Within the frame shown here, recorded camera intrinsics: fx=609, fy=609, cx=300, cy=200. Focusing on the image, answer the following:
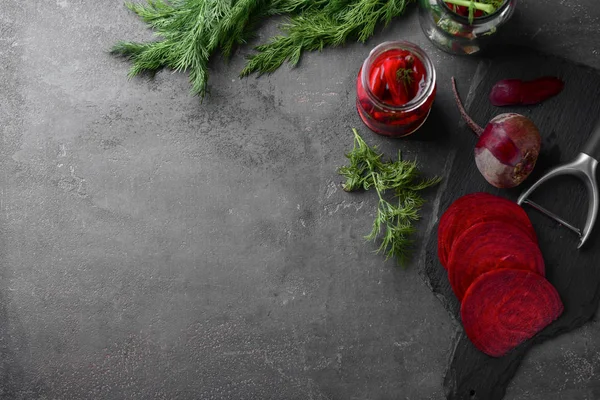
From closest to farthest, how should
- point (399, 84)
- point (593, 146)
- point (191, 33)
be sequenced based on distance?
1. point (399, 84)
2. point (593, 146)
3. point (191, 33)

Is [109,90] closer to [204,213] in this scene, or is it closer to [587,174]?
[204,213]

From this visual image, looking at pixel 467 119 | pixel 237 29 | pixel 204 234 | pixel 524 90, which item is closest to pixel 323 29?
pixel 237 29

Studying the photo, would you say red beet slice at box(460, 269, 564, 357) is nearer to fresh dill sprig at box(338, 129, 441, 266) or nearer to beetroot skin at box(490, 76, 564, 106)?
fresh dill sprig at box(338, 129, 441, 266)

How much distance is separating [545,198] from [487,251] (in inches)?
10.8

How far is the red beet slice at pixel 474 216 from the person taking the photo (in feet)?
5.87

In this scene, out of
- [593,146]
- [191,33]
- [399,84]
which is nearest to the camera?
[399,84]

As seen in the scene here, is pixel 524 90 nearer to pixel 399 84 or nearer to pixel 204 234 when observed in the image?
pixel 399 84

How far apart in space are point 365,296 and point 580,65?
0.96 metres

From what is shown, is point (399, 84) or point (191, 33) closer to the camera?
point (399, 84)

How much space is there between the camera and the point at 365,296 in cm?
189

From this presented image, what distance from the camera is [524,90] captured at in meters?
1.84

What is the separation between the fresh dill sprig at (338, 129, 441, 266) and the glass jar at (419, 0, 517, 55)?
376 mm

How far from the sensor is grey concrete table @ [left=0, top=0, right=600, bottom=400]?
1.88 meters

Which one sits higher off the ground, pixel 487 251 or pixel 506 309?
pixel 487 251
